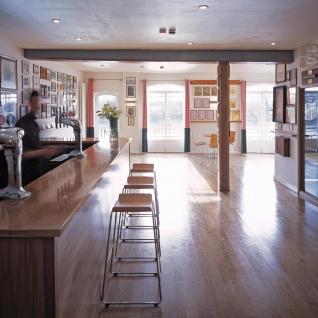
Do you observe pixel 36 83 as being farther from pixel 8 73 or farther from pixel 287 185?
pixel 287 185

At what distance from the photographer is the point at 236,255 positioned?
457cm

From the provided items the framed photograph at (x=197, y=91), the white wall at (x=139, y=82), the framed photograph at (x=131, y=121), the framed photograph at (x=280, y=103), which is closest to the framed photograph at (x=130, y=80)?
the white wall at (x=139, y=82)

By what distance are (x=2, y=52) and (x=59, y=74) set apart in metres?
3.56

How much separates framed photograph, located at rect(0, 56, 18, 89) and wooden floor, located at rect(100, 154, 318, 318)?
290 cm

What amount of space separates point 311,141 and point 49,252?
6.23 m

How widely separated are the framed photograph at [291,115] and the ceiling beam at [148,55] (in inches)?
38.2

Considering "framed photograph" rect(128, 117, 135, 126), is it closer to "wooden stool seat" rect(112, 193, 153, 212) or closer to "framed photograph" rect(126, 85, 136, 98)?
"framed photograph" rect(126, 85, 136, 98)

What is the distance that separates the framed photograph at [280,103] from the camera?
8.45m

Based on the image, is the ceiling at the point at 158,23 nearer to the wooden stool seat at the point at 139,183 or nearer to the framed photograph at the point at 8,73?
the framed photograph at the point at 8,73

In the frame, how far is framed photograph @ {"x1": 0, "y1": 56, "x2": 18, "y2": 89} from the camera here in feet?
21.7

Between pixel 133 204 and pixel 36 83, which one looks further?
pixel 36 83

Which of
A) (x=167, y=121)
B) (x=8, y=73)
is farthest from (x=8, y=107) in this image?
(x=167, y=121)

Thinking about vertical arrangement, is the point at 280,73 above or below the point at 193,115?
above

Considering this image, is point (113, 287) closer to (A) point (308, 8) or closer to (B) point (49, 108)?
(A) point (308, 8)
